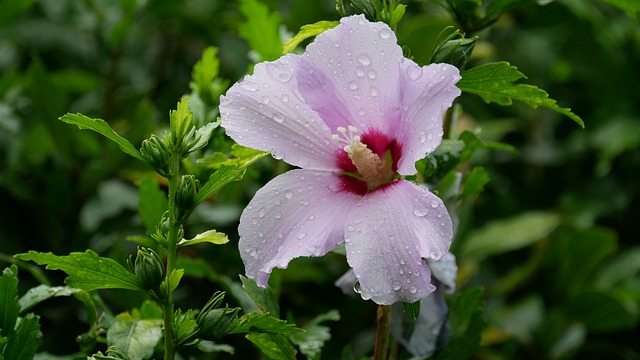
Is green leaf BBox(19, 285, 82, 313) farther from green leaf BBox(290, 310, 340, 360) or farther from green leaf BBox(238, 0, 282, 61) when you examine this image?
green leaf BBox(238, 0, 282, 61)

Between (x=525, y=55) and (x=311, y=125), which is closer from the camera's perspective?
(x=311, y=125)

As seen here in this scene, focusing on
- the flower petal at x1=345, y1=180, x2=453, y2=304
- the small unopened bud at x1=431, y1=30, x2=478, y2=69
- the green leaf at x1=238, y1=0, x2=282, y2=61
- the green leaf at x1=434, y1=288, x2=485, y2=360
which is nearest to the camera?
the flower petal at x1=345, y1=180, x2=453, y2=304

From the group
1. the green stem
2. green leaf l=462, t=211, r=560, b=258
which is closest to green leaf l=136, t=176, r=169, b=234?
the green stem

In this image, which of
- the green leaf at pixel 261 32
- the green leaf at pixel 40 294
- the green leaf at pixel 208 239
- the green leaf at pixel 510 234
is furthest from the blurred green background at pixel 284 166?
the green leaf at pixel 208 239

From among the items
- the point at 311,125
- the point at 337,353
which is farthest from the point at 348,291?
the point at 337,353

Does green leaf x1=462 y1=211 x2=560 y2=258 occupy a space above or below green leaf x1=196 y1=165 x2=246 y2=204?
below

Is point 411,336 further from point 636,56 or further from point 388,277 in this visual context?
point 636,56

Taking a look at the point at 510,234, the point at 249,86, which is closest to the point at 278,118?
the point at 249,86

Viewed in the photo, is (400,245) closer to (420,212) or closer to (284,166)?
(420,212)
